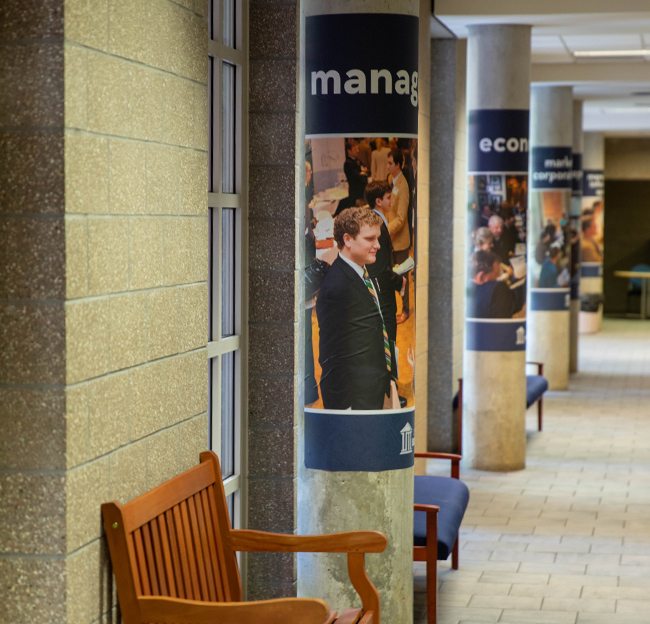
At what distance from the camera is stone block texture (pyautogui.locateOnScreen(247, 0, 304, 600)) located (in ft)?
12.3

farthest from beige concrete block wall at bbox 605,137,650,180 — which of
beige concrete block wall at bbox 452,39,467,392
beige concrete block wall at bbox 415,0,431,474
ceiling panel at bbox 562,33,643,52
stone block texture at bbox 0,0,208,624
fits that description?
stone block texture at bbox 0,0,208,624

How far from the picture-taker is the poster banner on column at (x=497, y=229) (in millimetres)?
7305

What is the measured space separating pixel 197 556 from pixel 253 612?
23.3 inches

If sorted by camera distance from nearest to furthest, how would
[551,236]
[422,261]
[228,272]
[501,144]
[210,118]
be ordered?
[210,118] < [228,272] < [422,261] < [501,144] < [551,236]

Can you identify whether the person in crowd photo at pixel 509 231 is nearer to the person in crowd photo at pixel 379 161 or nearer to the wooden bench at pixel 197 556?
the person in crowd photo at pixel 379 161

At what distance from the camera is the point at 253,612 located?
2420 mm

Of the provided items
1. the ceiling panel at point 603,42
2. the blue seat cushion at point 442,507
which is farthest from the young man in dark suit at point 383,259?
the ceiling panel at point 603,42

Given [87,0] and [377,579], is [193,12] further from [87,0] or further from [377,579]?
[377,579]

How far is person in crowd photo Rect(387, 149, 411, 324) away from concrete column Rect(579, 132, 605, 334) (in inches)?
542

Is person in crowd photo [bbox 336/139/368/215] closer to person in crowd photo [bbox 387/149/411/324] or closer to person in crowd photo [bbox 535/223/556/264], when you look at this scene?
person in crowd photo [bbox 387/149/411/324]

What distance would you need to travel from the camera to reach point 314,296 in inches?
147

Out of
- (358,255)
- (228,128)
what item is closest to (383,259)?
(358,255)

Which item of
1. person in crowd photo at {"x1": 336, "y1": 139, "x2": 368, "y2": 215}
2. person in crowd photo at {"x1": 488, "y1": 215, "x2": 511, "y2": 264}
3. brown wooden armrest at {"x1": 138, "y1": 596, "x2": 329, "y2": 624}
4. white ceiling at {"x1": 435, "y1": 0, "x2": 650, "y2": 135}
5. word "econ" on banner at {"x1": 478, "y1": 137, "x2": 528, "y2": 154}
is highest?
white ceiling at {"x1": 435, "y1": 0, "x2": 650, "y2": 135}

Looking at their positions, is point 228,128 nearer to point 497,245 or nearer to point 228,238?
point 228,238
